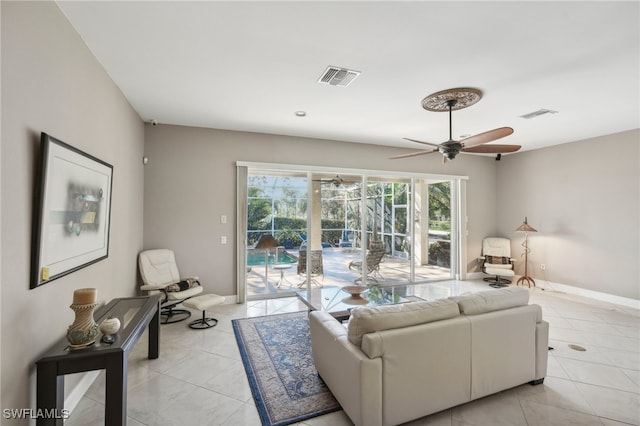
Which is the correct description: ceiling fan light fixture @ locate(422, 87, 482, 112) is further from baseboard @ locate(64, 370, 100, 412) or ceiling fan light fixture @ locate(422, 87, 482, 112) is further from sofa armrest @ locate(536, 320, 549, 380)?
baseboard @ locate(64, 370, 100, 412)

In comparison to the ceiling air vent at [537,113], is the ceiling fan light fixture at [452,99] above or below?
below

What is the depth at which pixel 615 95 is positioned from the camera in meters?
3.35

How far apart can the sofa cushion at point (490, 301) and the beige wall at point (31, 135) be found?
2744 millimetres

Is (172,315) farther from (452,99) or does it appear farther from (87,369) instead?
(452,99)

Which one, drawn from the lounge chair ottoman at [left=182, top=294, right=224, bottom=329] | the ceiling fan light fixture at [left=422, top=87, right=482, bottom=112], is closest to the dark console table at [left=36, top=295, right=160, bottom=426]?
the lounge chair ottoman at [left=182, top=294, right=224, bottom=329]

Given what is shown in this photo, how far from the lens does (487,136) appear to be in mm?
2947

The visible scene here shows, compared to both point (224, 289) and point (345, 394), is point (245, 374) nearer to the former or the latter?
point (345, 394)

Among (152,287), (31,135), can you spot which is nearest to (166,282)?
(152,287)

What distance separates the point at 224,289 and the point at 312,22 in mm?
4033

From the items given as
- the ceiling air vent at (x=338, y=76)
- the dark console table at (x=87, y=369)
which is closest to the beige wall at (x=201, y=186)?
the ceiling air vent at (x=338, y=76)

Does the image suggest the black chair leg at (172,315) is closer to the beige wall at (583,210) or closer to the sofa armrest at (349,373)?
the sofa armrest at (349,373)

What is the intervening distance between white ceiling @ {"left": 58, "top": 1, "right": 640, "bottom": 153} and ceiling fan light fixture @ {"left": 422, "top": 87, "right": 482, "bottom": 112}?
93 mm

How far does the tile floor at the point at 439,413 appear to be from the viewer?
2.09 metres

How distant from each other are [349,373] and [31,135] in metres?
2.41
